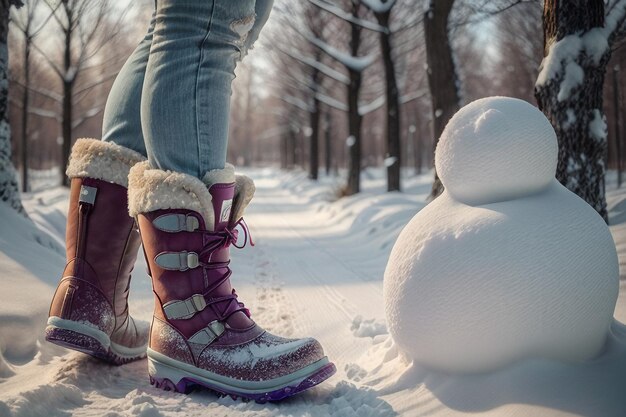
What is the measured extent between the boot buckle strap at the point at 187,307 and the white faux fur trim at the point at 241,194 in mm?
297

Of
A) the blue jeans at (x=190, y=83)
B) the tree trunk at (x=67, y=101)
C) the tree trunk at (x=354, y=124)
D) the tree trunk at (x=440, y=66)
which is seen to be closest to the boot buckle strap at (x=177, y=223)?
the blue jeans at (x=190, y=83)

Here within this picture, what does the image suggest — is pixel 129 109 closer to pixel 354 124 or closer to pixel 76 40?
pixel 354 124

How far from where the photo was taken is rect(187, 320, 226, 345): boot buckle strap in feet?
4.42

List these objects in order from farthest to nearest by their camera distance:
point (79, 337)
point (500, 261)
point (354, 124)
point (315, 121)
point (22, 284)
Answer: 1. point (315, 121)
2. point (354, 124)
3. point (22, 284)
4. point (79, 337)
5. point (500, 261)

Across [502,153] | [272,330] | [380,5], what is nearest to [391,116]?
[380,5]

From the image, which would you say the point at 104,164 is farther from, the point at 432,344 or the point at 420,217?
the point at 432,344

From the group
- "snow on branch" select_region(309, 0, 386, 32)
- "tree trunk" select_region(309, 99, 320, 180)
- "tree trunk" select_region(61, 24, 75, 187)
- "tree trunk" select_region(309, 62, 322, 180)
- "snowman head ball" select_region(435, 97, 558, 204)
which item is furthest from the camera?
"tree trunk" select_region(309, 99, 320, 180)

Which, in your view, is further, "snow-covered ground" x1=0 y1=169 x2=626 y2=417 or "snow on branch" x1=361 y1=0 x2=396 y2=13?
"snow on branch" x1=361 y1=0 x2=396 y2=13

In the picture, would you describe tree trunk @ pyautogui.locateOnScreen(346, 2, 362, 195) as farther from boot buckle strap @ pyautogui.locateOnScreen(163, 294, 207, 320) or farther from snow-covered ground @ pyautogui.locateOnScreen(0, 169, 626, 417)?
boot buckle strap @ pyautogui.locateOnScreen(163, 294, 207, 320)

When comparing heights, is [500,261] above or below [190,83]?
below

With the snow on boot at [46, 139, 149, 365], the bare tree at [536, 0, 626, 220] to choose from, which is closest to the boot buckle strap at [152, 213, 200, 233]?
the snow on boot at [46, 139, 149, 365]

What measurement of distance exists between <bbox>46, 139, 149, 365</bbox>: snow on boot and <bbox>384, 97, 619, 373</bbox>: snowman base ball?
Answer: 0.84 meters

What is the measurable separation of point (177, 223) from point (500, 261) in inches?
32.9

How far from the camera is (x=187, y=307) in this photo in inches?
53.2
